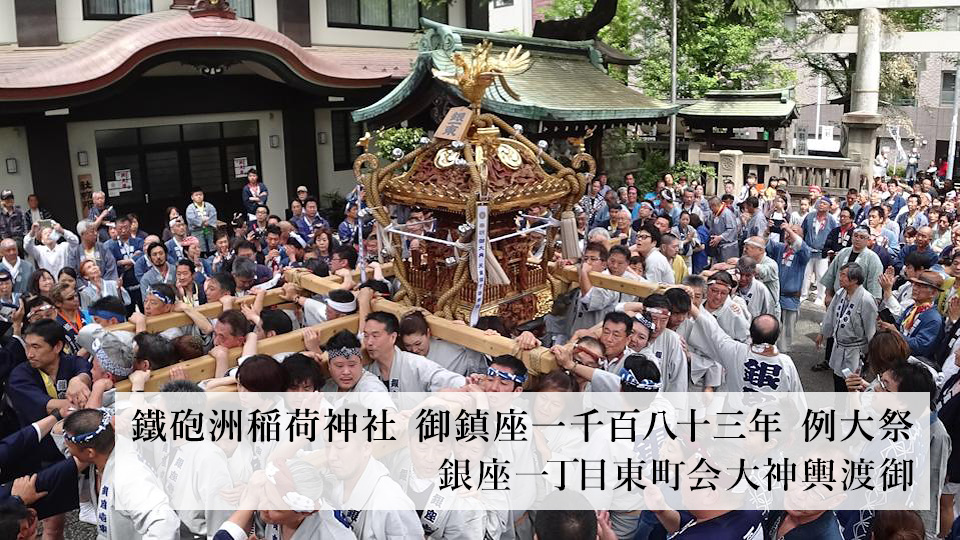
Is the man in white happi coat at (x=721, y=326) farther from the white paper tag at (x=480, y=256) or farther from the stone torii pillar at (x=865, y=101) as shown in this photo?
the stone torii pillar at (x=865, y=101)

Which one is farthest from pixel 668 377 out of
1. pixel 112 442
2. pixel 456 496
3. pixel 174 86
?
pixel 174 86

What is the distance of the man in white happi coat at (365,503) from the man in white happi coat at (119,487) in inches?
38.1

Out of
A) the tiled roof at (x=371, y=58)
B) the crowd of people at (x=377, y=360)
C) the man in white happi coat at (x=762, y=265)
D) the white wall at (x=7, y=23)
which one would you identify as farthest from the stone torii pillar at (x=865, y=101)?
the white wall at (x=7, y=23)

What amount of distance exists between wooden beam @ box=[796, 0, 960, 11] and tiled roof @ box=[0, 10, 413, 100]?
13.1m

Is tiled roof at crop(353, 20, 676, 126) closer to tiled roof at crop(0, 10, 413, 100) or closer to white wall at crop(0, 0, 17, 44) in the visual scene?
tiled roof at crop(0, 10, 413, 100)

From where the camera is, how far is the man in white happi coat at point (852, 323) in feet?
24.8

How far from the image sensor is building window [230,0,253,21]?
1611cm

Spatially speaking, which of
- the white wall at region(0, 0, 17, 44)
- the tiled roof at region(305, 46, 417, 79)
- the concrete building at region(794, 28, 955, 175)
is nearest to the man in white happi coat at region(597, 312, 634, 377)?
the tiled roof at region(305, 46, 417, 79)

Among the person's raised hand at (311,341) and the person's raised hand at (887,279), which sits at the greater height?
the person's raised hand at (311,341)

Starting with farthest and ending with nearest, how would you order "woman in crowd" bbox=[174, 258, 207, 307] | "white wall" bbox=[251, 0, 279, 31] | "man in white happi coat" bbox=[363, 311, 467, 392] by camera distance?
"white wall" bbox=[251, 0, 279, 31], "woman in crowd" bbox=[174, 258, 207, 307], "man in white happi coat" bbox=[363, 311, 467, 392]

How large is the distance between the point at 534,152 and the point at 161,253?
16.3 ft

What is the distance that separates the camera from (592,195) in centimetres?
1417

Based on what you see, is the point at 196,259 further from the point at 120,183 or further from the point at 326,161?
the point at 326,161

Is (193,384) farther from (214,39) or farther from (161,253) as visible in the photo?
(214,39)
